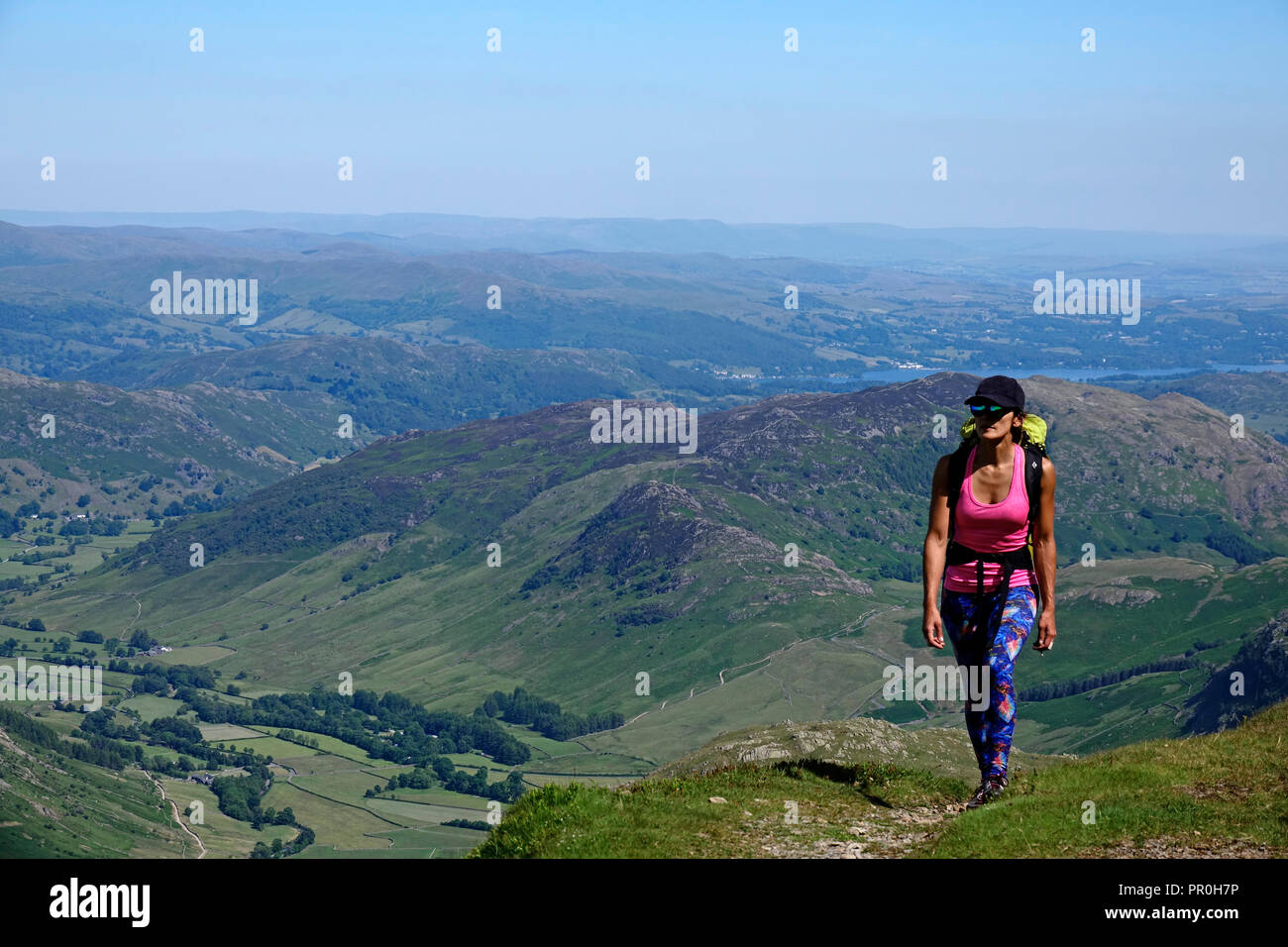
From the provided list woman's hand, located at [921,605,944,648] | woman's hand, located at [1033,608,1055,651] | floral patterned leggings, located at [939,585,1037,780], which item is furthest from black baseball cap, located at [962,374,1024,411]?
woman's hand, located at [921,605,944,648]

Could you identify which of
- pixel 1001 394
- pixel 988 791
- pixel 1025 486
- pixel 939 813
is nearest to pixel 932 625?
pixel 1025 486

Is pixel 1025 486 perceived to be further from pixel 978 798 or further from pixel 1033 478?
pixel 978 798

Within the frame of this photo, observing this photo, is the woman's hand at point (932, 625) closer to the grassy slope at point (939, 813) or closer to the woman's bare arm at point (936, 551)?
the woman's bare arm at point (936, 551)

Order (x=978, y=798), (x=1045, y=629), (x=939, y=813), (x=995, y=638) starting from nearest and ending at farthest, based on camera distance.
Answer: (x=1045, y=629) → (x=995, y=638) → (x=978, y=798) → (x=939, y=813)

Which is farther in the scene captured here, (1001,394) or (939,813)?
(939,813)
